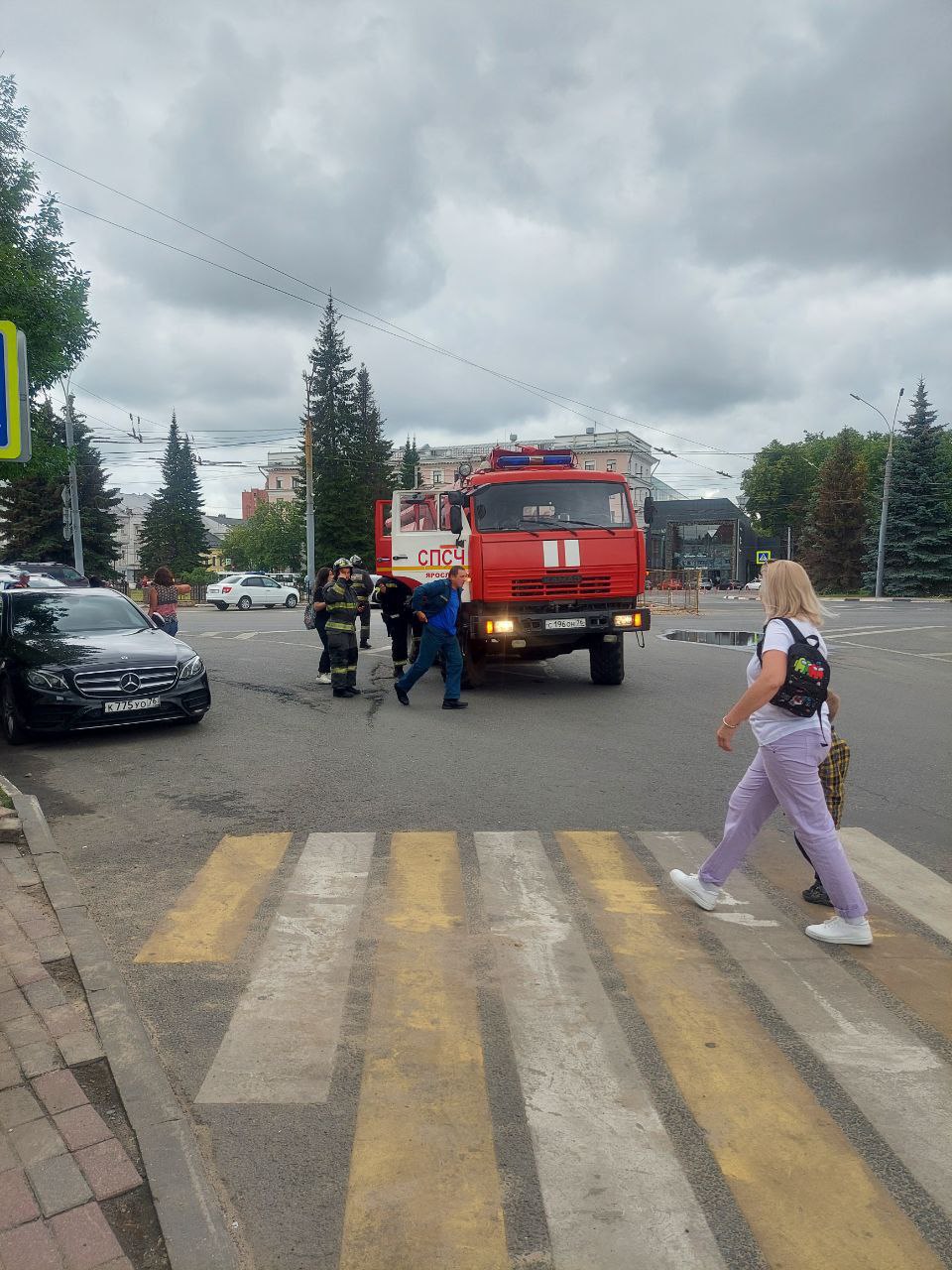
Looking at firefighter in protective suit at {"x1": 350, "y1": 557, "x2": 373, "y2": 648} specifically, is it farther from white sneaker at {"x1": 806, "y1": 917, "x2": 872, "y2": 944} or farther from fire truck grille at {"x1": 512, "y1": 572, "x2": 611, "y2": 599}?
white sneaker at {"x1": 806, "y1": 917, "x2": 872, "y2": 944}

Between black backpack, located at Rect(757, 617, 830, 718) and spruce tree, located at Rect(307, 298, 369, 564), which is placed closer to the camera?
black backpack, located at Rect(757, 617, 830, 718)

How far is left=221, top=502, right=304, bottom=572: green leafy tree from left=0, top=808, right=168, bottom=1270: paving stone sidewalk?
7880 cm

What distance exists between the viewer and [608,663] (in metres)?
12.6

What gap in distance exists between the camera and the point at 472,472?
13.1 m

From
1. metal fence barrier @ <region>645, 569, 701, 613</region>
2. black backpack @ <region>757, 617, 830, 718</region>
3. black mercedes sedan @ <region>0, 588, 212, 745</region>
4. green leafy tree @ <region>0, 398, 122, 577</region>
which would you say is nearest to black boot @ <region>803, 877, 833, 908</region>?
black backpack @ <region>757, 617, 830, 718</region>

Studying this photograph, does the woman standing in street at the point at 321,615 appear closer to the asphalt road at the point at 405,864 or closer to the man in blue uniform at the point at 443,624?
the asphalt road at the point at 405,864

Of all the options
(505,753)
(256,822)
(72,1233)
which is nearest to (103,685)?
(256,822)

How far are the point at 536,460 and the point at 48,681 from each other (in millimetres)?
7221

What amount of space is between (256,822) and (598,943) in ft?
9.31

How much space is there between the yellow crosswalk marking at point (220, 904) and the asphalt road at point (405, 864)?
34 mm

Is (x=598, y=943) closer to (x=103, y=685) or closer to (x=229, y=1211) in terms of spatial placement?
(x=229, y=1211)

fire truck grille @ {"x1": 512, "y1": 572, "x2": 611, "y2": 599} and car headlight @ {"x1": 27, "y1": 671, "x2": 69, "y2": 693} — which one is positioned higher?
fire truck grille @ {"x1": 512, "y1": 572, "x2": 611, "y2": 599}

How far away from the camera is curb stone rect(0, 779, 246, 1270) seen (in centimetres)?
242

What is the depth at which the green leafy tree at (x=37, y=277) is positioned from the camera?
10.8 meters
